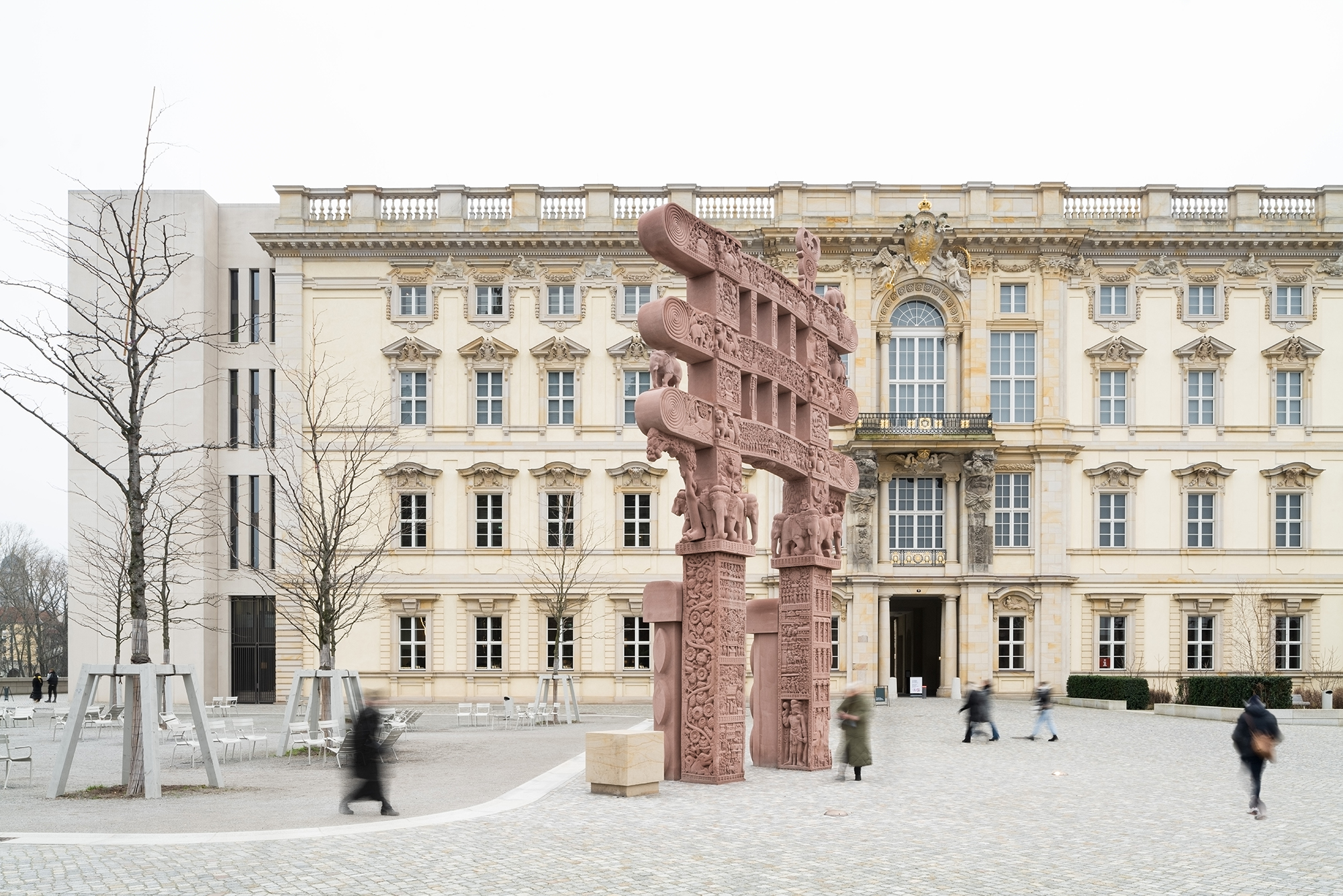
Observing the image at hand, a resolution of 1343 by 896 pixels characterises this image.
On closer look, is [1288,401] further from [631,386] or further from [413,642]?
[413,642]

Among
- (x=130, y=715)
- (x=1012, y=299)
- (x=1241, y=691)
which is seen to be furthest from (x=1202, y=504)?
(x=130, y=715)

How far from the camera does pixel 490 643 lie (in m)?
40.4

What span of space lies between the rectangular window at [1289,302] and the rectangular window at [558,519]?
2342cm

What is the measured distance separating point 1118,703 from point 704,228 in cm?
2412

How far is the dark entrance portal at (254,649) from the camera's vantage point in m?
42.6

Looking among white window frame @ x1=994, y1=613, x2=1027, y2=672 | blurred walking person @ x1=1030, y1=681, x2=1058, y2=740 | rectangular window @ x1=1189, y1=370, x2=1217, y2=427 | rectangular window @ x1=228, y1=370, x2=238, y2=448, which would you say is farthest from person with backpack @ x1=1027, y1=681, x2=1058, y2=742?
rectangular window @ x1=228, y1=370, x2=238, y2=448

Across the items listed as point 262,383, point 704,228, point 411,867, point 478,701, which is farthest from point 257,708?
point 411,867

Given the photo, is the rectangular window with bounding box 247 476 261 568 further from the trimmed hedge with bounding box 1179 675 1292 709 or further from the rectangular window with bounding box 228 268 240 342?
the trimmed hedge with bounding box 1179 675 1292 709

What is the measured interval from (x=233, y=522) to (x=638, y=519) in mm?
13701

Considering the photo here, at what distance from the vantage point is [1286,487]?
40.6 metres

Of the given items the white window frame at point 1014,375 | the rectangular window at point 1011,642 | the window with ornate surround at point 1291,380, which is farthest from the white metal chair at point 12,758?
the window with ornate surround at point 1291,380

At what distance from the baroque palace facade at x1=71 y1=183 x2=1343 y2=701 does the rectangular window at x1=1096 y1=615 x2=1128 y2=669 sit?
0.28ft

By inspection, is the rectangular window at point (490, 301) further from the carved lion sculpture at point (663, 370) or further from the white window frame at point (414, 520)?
the carved lion sculpture at point (663, 370)

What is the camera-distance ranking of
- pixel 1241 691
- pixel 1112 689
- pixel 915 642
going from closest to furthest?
1. pixel 1241 691
2. pixel 1112 689
3. pixel 915 642
